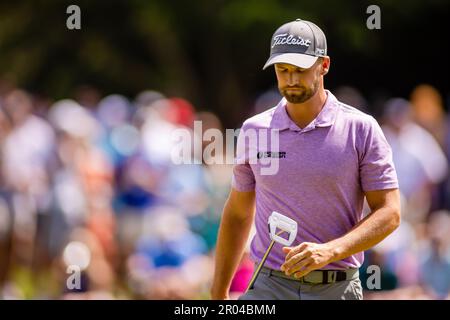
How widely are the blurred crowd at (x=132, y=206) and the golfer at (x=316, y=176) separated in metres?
4.46

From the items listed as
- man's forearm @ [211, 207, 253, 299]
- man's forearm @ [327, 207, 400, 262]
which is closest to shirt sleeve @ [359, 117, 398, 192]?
man's forearm @ [327, 207, 400, 262]

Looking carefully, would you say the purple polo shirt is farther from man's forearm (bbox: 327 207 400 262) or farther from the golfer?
man's forearm (bbox: 327 207 400 262)

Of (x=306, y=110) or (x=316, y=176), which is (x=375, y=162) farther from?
(x=306, y=110)

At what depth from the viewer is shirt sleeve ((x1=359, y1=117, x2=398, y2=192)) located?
7.09 meters

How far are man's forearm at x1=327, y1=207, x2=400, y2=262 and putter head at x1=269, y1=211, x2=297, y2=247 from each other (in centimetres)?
30

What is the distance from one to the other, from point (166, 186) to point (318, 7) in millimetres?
7431

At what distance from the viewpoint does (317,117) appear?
7.25 metres

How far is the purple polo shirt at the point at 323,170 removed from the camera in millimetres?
7117

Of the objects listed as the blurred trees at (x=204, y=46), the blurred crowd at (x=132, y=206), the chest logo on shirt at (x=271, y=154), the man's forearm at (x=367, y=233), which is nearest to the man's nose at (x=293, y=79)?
the chest logo on shirt at (x=271, y=154)

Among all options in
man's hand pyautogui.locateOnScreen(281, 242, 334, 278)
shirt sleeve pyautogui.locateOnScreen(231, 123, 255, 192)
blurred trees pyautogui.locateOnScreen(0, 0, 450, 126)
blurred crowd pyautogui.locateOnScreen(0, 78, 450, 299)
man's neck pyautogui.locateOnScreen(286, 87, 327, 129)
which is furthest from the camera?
blurred trees pyautogui.locateOnScreen(0, 0, 450, 126)

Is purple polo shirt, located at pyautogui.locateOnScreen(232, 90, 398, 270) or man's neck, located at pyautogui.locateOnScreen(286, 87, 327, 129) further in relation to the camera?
man's neck, located at pyautogui.locateOnScreen(286, 87, 327, 129)

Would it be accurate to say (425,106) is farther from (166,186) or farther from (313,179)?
(313,179)

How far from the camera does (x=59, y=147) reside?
14.8 m
